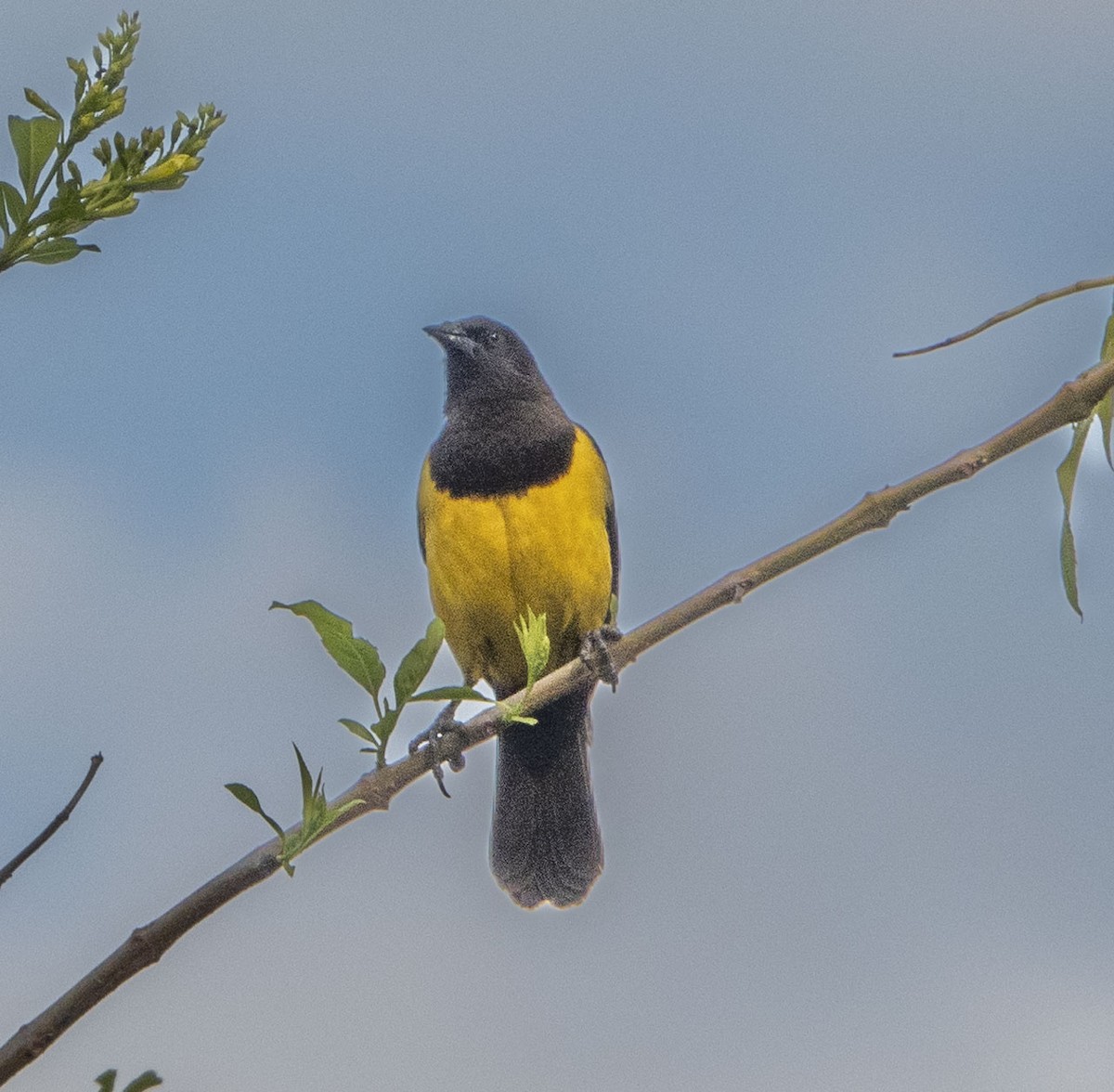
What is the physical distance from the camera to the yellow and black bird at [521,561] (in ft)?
20.7

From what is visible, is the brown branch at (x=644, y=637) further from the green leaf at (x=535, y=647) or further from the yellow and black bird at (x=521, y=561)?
the yellow and black bird at (x=521, y=561)

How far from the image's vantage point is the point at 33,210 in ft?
5.73

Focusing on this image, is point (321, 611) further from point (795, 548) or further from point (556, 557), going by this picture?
point (556, 557)

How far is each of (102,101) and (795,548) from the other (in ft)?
3.58

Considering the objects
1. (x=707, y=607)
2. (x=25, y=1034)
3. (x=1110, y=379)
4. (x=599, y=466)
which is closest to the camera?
(x=25, y=1034)

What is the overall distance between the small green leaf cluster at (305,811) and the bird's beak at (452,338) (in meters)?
5.30

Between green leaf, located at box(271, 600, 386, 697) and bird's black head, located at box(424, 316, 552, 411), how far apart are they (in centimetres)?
469

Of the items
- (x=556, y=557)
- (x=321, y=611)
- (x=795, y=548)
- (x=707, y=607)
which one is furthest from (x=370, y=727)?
(x=556, y=557)

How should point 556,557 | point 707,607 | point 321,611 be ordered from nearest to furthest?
point 707,607, point 321,611, point 556,557

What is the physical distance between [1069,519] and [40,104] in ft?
5.22

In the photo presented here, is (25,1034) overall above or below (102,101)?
below

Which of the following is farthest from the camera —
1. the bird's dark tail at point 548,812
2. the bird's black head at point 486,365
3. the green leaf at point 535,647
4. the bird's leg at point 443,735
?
the bird's black head at point 486,365

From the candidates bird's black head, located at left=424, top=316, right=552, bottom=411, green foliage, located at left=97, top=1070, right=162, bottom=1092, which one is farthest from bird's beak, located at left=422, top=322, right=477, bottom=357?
green foliage, located at left=97, top=1070, right=162, bottom=1092

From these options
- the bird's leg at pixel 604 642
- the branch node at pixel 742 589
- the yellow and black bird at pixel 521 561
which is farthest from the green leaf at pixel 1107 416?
the yellow and black bird at pixel 521 561
